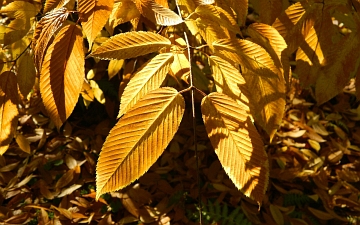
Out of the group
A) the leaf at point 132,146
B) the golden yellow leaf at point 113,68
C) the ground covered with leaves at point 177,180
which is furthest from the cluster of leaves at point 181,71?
the ground covered with leaves at point 177,180

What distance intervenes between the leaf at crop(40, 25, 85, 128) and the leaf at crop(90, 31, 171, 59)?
0.12 ft

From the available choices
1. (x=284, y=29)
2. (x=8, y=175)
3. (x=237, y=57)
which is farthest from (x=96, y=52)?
(x=8, y=175)

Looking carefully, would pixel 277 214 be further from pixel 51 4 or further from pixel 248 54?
pixel 51 4

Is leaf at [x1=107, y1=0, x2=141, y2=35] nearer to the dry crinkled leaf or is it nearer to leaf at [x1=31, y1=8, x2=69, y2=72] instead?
leaf at [x1=31, y1=8, x2=69, y2=72]

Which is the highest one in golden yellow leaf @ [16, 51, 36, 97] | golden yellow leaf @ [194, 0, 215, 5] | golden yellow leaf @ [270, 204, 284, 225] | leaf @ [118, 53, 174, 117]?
golden yellow leaf @ [194, 0, 215, 5]

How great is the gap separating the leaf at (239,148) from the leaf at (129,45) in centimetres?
13

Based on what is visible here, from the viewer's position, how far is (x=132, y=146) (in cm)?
52

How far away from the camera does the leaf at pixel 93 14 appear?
Result: 1.95 ft

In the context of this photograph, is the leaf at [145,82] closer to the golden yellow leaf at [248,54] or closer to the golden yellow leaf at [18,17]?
the golden yellow leaf at [248,54]

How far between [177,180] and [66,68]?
1091mm

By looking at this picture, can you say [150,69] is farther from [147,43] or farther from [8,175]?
[8,175]

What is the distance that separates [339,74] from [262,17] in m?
0.18

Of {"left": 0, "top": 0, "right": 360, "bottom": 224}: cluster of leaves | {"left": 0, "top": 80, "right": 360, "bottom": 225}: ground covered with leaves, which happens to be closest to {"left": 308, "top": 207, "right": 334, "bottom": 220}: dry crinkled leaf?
{"left": 0, "top": 80, "right": 360, "bottom": 225}: ground covered with leaves

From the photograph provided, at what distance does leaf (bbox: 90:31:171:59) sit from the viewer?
1.94 feet
